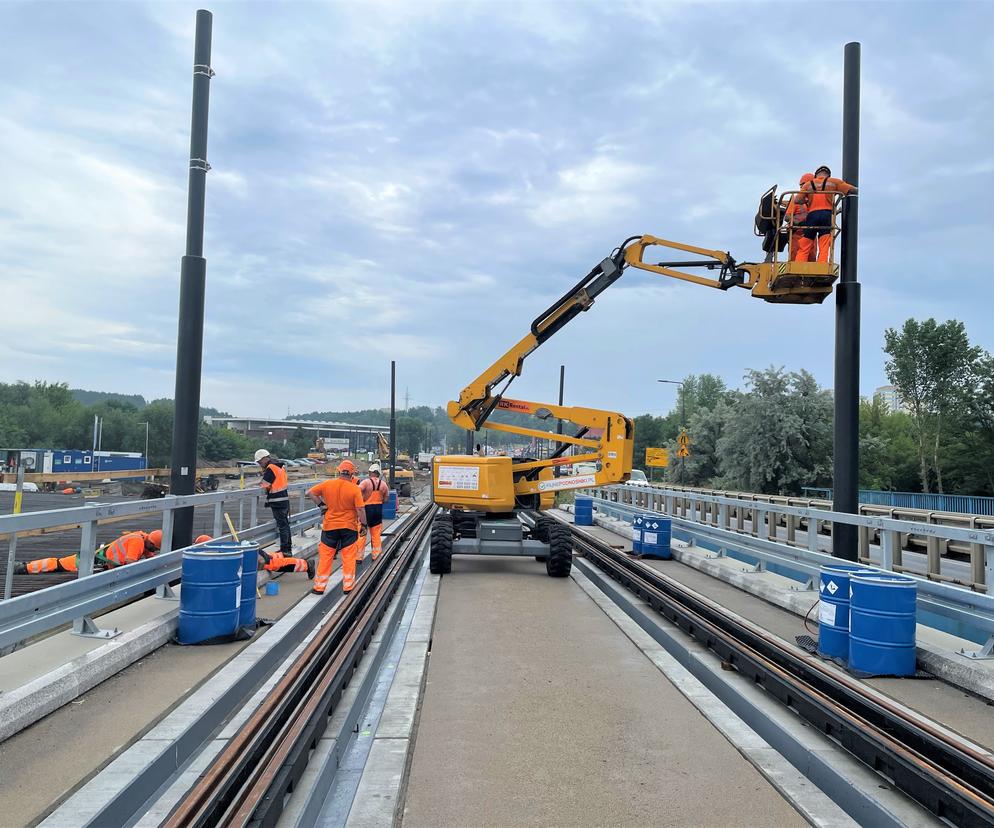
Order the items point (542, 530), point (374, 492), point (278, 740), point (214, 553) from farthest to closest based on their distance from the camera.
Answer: point (542, 530) → point (374, 492) → point (214, 553) → point (278, 740)

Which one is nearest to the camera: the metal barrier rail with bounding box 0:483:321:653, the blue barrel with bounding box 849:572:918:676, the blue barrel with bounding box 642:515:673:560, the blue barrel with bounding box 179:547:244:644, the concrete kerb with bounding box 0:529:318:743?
the concrete kerb with bounding box 0:529:318:743

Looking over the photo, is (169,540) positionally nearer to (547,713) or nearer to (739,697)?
(547,713)

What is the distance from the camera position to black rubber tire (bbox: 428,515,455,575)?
1333cm

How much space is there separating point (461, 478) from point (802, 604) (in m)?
6.40

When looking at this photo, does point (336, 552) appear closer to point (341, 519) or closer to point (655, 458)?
point (341, 519)

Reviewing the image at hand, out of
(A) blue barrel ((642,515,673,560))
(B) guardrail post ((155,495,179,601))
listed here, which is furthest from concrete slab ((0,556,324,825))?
(A) blue barrel ((642,515,673,560))

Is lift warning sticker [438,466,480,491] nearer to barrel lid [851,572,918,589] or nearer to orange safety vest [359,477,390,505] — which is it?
orange safety vest [359,477,390,505]

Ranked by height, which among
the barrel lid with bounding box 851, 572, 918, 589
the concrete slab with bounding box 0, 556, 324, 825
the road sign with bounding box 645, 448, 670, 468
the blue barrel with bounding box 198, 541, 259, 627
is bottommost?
the concrete slab with bounding box 0, 556, 324, 825

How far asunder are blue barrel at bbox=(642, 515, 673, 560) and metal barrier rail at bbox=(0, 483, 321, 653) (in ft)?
31.3

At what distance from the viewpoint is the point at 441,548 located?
13312mm

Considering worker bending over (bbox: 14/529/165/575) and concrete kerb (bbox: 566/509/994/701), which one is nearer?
concrete kerb (bbox: 566/509/994/701)

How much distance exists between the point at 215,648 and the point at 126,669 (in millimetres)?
966

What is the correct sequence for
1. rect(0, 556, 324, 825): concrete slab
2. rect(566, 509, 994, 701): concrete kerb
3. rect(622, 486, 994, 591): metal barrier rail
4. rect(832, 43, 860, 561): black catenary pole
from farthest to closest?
rect(622, 486, 994, 591): metal barrier rail < rect(832, 43, 860, 561): black catenary pole < rect(566, 509, 994, 701): concrete kerb < rect(0, 556, 324, 825): concrete slab

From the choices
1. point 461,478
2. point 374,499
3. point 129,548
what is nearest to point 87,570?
point 129,548
